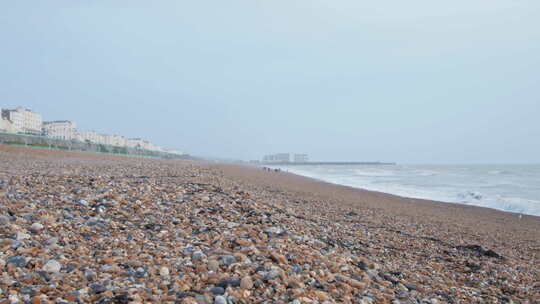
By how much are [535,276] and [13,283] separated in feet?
24.2

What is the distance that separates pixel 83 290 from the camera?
8.94 ft

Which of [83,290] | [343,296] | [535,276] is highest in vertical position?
[83,290]

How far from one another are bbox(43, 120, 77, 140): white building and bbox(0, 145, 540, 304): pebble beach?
83619mm

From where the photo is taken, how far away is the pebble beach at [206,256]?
2.94 metres

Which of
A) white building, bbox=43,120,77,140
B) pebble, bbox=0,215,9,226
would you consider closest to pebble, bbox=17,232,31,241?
pebble, bbox=0,215,9,226

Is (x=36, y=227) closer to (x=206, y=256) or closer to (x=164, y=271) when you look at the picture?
(x=164, y=271)

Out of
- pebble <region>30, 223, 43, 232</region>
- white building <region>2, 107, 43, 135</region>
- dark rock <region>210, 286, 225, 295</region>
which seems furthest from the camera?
white building <region>2, 107, 43, 135</region>

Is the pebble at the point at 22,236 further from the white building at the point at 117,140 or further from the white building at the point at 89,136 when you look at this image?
the white building at the point at 117,140

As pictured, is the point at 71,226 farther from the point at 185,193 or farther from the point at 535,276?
the point at 535,276

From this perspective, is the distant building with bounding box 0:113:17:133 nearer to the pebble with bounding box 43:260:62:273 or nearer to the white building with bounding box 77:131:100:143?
the white building with bounding box 77:131:100:143

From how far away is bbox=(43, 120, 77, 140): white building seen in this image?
78.7 meters

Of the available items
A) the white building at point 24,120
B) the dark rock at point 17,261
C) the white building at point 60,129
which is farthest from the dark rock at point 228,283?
the white building at point 60,129

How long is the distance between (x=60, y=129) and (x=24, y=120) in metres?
10.7

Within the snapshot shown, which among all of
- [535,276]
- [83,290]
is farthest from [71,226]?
[535,276]
